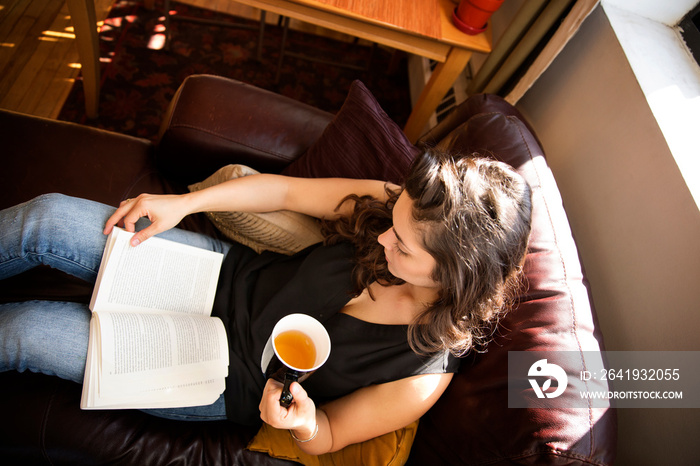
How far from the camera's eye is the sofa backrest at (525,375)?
31.7 inches

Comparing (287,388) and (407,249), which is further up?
(407,249)

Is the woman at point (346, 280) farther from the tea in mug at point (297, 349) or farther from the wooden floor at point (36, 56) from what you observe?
the wooden floor at point (36, 56)

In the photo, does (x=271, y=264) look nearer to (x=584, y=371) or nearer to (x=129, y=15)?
(x=584, y=371)

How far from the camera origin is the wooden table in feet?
5.27

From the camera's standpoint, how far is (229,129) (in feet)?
4.59

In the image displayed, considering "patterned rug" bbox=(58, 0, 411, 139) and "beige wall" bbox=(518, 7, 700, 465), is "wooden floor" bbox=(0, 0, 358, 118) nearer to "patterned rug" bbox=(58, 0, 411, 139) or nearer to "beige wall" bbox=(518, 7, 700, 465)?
"patterned rug" bbox=(58, 0, 411, 139)

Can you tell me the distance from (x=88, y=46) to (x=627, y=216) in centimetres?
208

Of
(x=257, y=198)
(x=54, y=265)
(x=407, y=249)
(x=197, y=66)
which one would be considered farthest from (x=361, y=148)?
(x=197, y=66)

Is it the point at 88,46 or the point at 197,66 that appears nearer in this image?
the point at 88,46

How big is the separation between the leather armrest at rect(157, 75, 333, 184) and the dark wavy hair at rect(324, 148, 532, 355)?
66 cm

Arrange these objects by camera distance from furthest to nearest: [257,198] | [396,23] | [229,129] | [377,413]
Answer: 1. [396,23]
2. [229,129]
3. [257,198]
4. [377,413]

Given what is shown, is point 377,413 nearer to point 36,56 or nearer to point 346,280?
point 346,280

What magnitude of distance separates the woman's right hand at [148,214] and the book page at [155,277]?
0.11ft

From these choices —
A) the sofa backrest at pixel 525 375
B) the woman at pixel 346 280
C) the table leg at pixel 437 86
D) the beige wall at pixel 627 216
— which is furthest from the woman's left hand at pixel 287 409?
the table leg at pixel 437 86
